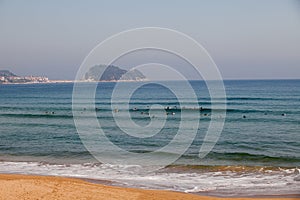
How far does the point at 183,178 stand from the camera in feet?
41.3

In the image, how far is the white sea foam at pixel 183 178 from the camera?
36.1 ft

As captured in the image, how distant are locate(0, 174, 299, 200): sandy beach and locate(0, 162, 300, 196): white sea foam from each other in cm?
97

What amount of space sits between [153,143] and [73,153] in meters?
4.36

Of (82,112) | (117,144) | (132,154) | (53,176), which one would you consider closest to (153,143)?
(117,144)

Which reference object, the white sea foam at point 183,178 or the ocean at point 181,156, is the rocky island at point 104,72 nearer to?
the ocean at point 181,156

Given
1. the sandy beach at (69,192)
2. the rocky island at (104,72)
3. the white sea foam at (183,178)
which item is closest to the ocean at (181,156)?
the white sea foam at (183,178)

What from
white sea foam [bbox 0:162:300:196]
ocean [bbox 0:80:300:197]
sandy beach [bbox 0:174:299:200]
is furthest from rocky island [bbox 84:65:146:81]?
sandy beach [bbox 0:174:299:200]

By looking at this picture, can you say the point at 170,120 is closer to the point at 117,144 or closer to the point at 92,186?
the point at 117,144

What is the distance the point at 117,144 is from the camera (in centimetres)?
2030

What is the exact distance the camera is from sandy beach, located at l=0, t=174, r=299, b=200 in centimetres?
918

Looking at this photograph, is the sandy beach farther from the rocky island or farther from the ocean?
the rocky island

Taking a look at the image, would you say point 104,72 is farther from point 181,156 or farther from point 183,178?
point 183,178

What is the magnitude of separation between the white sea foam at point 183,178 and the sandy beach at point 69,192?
968mm

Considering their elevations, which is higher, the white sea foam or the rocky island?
the rocky island
